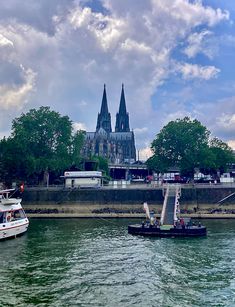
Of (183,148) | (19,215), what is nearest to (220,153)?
(183,148)

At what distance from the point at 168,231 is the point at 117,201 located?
28761 millimetres

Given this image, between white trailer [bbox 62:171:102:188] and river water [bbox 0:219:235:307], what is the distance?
→ 106ft

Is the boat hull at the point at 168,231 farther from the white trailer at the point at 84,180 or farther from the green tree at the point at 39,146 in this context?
the green tree at the point at 39,146

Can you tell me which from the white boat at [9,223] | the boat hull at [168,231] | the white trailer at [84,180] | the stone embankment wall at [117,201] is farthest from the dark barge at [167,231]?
the white trailer at [84,180]

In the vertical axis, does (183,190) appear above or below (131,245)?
above

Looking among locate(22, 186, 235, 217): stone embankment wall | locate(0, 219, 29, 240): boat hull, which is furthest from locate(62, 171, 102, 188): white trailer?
locate(0, 219, 29, 240): boat hull

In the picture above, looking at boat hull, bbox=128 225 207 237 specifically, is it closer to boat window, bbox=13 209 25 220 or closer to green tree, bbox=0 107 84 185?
boat window, bbox=13 209 25 220

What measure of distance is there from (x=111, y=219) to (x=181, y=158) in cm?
4051

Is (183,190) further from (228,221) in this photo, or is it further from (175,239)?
(175,239)

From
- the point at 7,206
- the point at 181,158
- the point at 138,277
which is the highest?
the point at 181,158

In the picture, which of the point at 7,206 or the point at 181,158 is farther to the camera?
the point at 181,158

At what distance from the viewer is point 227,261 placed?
116 feet

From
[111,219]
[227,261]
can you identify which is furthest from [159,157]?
[227,261]

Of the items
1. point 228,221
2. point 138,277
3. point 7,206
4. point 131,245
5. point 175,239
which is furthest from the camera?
point 228,221
